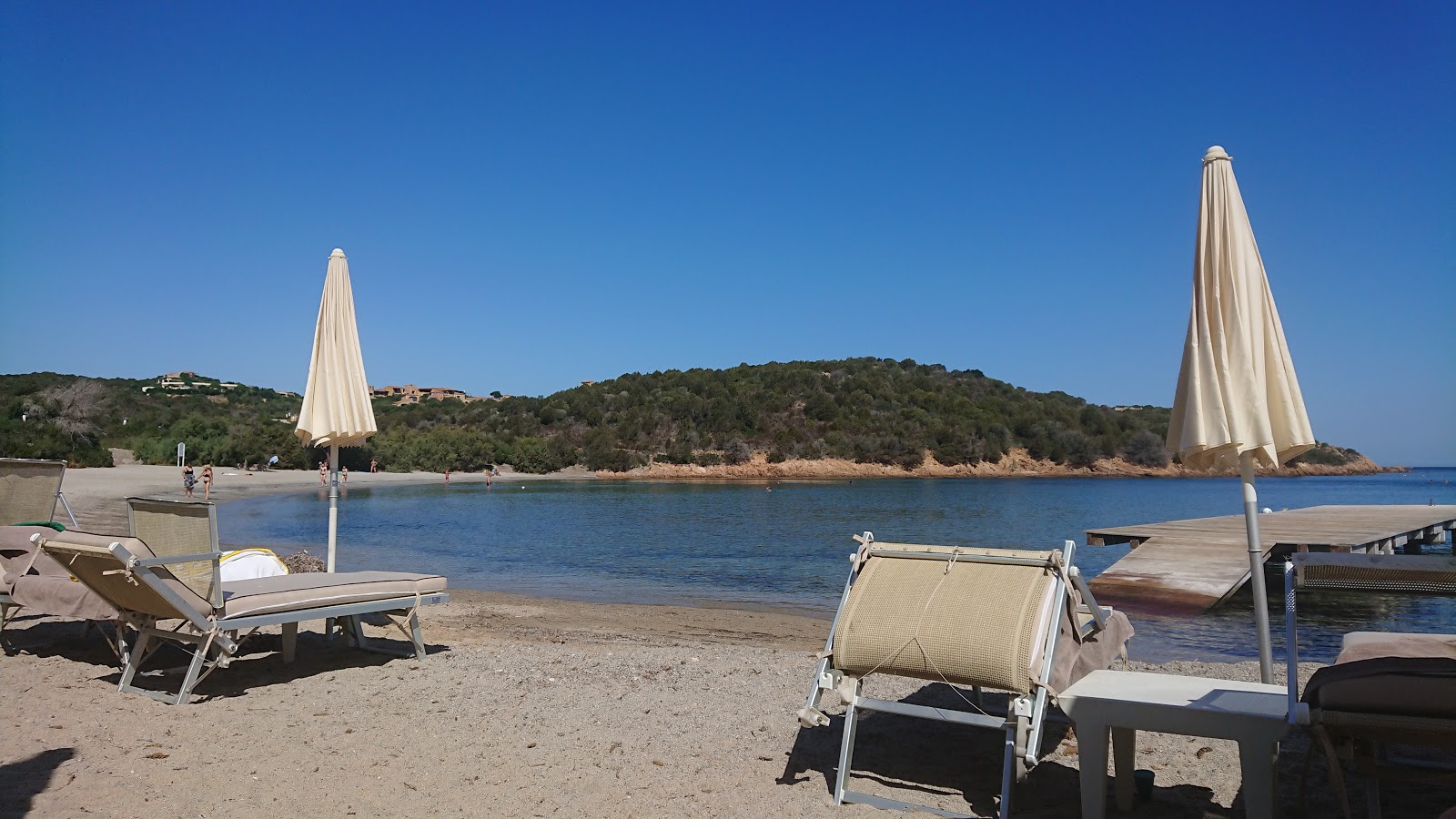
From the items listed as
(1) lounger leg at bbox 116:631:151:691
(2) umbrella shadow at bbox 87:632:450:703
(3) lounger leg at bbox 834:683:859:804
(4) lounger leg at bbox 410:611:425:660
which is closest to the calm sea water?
(3) lounger leg at bbox 834:683:859:804

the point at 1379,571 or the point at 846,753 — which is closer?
the point at 1379,571

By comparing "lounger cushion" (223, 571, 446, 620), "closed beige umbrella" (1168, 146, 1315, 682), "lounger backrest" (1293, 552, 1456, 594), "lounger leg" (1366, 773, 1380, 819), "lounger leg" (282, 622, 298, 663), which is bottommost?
"lounger leg" (282, 622, 298, 663)

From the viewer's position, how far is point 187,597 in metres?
5.00

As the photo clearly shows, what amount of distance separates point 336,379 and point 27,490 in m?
2.55

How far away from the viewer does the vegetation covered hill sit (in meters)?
66.2

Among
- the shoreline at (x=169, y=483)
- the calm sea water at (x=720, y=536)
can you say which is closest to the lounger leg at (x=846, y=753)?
the calm sea water at (x=720, y=536)

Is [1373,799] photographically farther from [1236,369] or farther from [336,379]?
[336,379]

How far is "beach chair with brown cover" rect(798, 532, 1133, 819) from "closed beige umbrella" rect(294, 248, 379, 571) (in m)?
5.01

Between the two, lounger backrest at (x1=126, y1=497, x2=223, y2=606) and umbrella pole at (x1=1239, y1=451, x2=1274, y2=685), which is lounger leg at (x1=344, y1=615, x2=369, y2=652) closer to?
lounger backrest at (x1=126, y1=497, x2=223, y2=606)

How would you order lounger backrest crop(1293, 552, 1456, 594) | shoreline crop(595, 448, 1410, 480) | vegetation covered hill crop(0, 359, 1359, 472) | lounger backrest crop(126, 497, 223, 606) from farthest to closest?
shoreline crop(595, 448, 1410, 480) → vegetation covered hill crop(0, 359, 1359, 472) → lounger backrest crop(126, 497, 223, 606) → lounger backrest crop(1293, 552, 1456, 594)

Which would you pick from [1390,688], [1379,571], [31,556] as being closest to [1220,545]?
[1379,571]

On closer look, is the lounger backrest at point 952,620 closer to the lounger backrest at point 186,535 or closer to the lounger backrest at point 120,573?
the lounger backrest at point 186,535

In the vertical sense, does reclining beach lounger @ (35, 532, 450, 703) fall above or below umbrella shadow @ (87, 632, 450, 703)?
above

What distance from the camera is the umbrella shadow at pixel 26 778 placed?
3492mm
